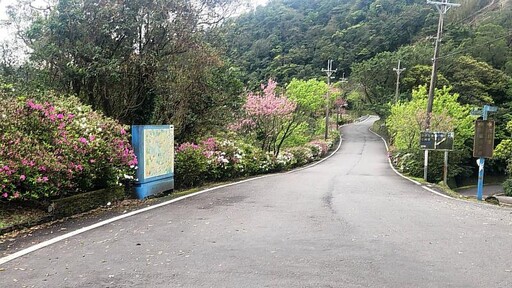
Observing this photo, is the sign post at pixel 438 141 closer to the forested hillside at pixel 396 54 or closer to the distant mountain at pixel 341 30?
the forested hillside at pixel 396 54

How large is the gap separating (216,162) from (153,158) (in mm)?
4098

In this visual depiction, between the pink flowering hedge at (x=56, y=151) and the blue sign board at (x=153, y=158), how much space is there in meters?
0.47

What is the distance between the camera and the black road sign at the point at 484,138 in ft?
46.9

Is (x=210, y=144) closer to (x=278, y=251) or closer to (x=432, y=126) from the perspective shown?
(x=278, y=251)

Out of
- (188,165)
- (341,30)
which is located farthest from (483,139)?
(341,30)

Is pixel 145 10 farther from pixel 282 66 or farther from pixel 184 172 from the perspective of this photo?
pixel 282 66

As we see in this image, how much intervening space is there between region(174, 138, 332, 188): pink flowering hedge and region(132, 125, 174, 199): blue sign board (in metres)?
1.07

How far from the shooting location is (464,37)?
5344 cm

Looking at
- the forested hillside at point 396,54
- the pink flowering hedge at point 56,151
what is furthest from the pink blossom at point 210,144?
the pink flowering hedge at point 56,151

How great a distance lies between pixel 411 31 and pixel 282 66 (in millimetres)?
24561

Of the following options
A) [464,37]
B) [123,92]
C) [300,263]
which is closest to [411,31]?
[464,37]

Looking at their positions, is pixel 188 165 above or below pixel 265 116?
below

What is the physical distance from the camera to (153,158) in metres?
8.63

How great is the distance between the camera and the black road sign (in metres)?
14.3
